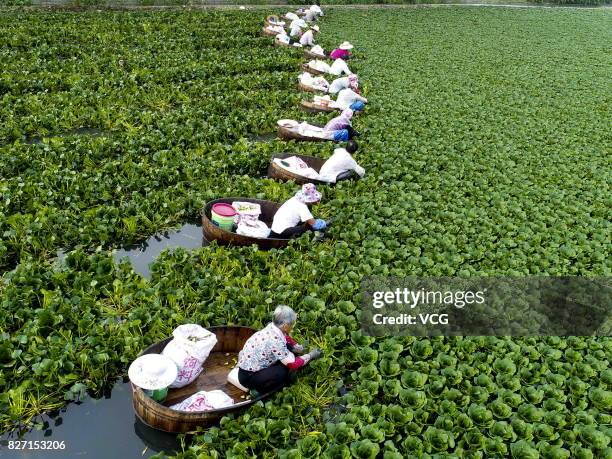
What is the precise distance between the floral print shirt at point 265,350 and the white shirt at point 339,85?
993cm

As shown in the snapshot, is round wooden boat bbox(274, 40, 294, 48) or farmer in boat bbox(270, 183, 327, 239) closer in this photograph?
farmer in boat bbox(270, 183, 327, 239)

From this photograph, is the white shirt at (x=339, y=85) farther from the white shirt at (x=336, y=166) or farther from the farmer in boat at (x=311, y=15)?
the farmer in boat at (x=311, y=15)

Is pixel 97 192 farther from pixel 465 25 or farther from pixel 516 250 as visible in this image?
pixel 465 25

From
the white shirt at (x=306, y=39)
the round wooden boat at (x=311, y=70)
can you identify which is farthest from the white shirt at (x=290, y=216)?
the white shirt at (x=306, y=39)

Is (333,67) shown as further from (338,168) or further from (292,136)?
(338,168)

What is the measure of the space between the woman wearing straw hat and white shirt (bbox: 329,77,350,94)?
10444 mm

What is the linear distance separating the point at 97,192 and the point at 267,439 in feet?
18.0

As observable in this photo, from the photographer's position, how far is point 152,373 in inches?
194

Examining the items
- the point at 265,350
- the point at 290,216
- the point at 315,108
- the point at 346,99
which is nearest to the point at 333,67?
the point at 346,99

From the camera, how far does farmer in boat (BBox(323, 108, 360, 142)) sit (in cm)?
1148

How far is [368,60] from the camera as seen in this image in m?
18.2

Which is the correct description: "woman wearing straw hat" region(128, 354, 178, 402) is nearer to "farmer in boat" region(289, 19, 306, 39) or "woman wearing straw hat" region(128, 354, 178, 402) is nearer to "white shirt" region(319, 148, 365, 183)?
"white shirt" region(319, 148, 365, 183)

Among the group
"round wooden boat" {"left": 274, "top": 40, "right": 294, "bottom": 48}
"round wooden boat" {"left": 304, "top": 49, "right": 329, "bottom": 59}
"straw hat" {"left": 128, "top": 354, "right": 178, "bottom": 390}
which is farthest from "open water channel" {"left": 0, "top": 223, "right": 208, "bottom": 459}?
"round wooden boat" {"left": 274, "top": 40, "right": 294, "bottom": 48}

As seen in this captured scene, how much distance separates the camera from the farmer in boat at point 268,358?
5.25 m
